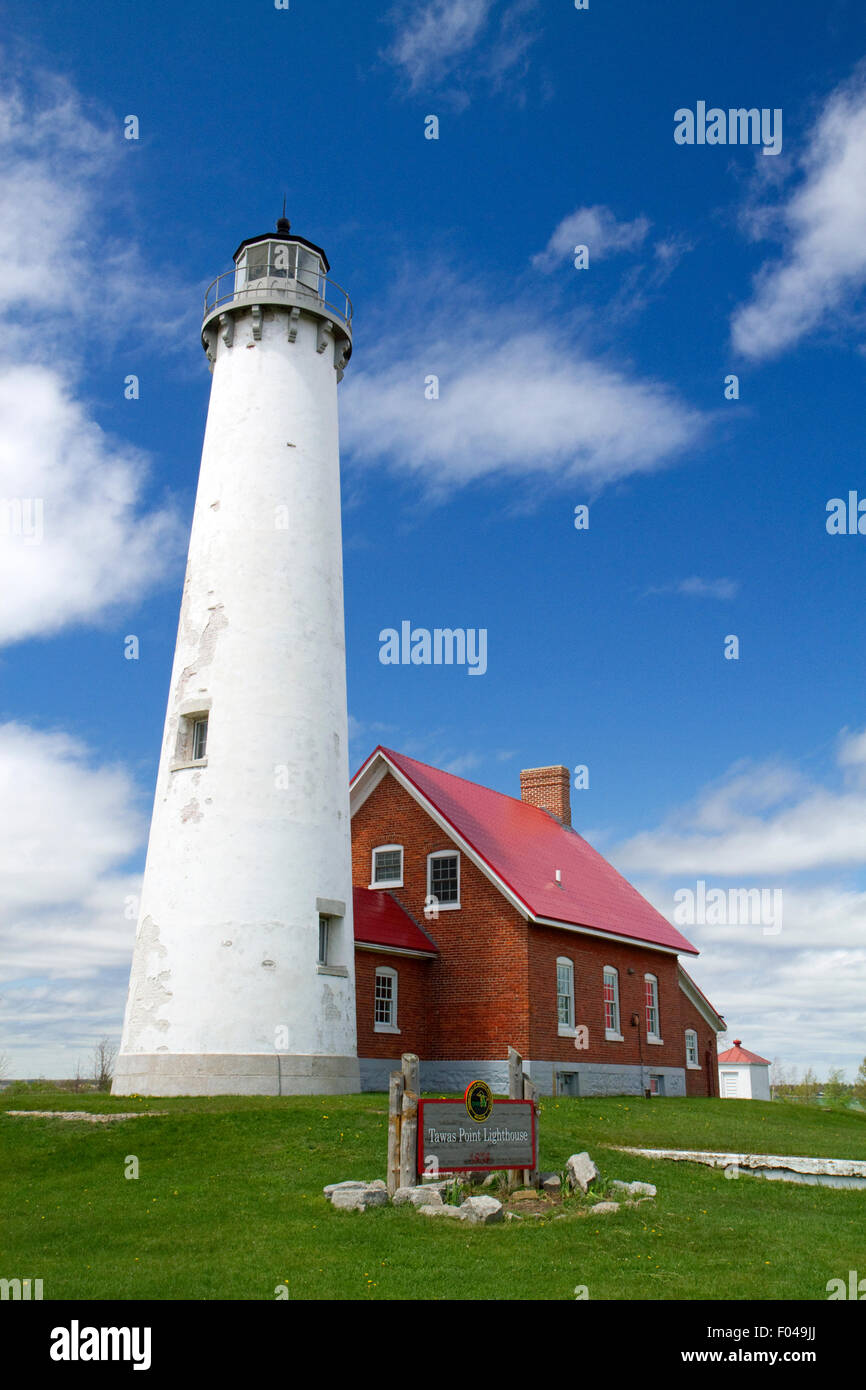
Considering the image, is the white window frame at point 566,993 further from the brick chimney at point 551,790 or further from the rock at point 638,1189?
the rock at point 638,1189

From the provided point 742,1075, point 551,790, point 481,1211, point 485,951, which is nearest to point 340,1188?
point 481,1211

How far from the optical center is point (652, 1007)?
34.7 m

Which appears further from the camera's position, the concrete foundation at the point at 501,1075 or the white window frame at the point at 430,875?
the white window frame at the point at 430,875

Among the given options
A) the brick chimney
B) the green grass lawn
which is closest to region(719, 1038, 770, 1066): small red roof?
the brick chimney

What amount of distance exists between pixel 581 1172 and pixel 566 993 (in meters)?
16.0

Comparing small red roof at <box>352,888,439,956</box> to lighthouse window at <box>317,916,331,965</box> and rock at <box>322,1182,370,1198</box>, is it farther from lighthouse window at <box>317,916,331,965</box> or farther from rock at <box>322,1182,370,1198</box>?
rock at <box>322,1182,370,1198</box>

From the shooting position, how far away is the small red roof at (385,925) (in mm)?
25975

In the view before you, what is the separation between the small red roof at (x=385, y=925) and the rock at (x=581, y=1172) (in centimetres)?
1225

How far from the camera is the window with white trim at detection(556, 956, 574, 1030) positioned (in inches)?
1113

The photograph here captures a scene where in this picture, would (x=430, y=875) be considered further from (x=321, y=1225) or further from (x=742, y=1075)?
(x=742, y=1075)

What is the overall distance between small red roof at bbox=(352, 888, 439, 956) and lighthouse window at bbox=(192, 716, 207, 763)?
6101 mm

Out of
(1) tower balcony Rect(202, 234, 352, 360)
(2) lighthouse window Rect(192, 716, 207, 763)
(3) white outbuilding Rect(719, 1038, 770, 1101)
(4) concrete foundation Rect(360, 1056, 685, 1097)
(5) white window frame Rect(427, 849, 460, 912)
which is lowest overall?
(3) white outbuilding Rect(719, 1038, 770, 1101)

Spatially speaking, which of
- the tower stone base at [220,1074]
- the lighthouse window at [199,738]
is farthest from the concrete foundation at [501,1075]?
the lighthouse window at [199,738]
